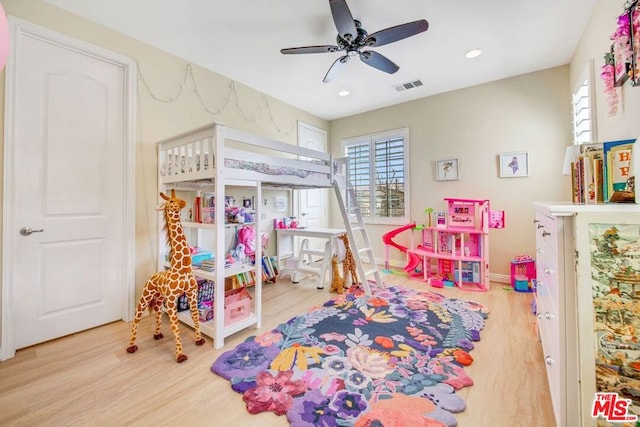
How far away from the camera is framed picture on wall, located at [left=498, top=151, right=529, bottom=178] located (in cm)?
327

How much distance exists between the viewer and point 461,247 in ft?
10.8

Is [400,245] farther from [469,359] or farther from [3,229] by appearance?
[3,229]

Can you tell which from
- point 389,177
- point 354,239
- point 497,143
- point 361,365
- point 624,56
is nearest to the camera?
point 624,56

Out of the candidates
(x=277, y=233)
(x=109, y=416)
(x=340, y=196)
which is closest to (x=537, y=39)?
(x=340, y=196)

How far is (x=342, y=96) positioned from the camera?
3.95 meters

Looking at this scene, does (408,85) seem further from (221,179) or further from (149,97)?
(149,97)

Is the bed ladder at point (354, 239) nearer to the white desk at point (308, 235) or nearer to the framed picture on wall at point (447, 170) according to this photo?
the white desk at point (308, 235)

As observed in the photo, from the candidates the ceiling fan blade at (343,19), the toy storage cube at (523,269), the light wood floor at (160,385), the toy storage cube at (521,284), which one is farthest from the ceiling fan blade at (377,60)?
the toy storage cube at (521,284)

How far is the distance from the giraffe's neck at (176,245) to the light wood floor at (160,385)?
0.65m

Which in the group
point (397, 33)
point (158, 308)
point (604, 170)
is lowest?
point (158, 308)

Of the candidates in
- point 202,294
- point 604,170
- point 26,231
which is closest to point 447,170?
point 604,170

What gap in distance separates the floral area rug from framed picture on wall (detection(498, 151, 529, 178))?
6.03 feet

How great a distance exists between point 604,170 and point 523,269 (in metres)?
2.31

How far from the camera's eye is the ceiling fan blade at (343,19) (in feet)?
5.75
